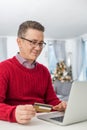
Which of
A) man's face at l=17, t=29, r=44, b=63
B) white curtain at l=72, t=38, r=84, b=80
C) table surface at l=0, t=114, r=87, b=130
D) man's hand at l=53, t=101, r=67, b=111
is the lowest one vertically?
white curtain at l=72, t=38, r=84, b=80

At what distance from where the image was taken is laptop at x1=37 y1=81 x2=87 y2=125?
3.56ft

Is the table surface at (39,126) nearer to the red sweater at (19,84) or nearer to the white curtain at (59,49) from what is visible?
the red sweater at (19,84)

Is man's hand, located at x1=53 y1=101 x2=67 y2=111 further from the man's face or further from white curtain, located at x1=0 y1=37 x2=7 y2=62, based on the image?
white curtain, located at x1=0 y1=37 x2=7 y2=62

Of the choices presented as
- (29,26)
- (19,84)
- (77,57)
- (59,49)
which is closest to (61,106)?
(19,84)

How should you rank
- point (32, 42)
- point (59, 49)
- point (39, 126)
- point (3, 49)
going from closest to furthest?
point (39, 126) → point (32, 42) → point (3, 49) → point (59, 49)

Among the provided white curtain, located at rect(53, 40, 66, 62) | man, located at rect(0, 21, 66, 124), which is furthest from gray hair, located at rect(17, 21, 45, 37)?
white curtain, located at rect(53, 40, 66, 62)

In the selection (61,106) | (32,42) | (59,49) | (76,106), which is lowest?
(59,49)

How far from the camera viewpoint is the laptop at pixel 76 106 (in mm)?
1085

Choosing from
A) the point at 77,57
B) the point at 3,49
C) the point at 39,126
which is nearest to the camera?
the point at 39,126

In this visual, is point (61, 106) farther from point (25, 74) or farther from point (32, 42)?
point (32, 42)

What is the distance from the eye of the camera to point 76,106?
1.12m

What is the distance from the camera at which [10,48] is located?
826cm

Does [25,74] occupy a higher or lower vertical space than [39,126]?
higher

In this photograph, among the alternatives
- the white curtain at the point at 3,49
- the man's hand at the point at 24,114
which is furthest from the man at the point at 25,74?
the white curtain at the point at 3,49
